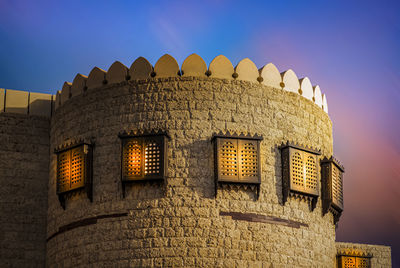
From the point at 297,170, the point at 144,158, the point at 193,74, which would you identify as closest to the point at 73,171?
the point at 144,158

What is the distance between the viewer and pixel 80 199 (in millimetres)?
19359

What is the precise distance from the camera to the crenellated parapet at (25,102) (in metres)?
21.7

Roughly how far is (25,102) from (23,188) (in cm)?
259

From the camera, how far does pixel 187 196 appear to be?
1830 cm

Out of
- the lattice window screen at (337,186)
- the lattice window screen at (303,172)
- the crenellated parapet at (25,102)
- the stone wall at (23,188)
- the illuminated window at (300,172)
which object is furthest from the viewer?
the crenellated parapet at (25,102)

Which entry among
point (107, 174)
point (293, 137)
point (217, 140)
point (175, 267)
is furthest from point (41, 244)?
point (293, 137)

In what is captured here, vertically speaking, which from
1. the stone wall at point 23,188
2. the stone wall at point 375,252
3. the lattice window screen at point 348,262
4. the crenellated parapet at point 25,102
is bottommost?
the lattice window screen at point 348,262

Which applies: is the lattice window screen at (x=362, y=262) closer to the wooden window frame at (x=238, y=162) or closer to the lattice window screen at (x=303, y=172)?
the lattice window screen at (x=303, y=172)

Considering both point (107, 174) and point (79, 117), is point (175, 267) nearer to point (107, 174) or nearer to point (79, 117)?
point (107, 174)

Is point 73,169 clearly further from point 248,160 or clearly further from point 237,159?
point 248,160

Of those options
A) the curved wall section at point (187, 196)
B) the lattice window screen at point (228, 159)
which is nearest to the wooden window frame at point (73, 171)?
the curved wall section at point (187, 196)

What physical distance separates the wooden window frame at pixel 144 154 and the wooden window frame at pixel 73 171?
3.41ft

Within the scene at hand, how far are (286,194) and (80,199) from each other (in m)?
5.34

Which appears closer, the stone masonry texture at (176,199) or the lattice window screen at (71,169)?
the stone masonry texture at (176,199)
